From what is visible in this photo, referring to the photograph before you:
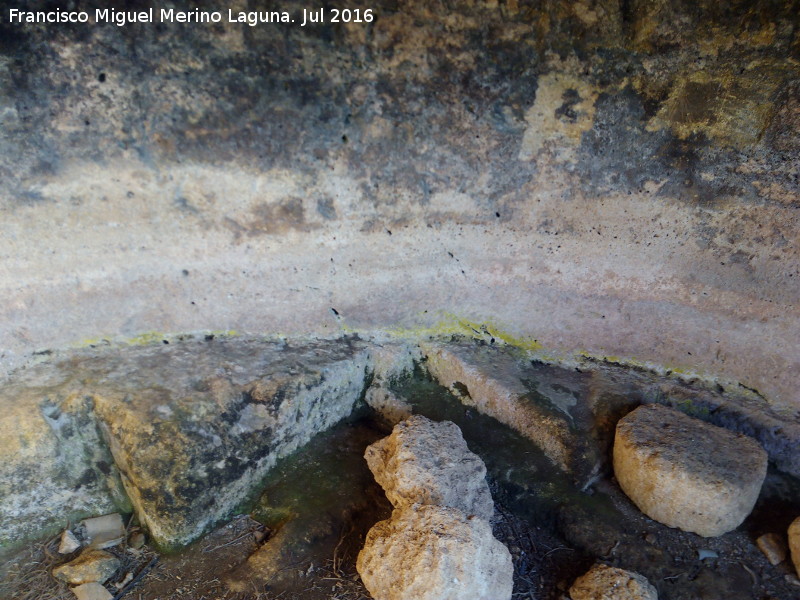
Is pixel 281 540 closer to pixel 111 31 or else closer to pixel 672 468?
pixel 672 468

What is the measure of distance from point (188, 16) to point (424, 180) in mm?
1095

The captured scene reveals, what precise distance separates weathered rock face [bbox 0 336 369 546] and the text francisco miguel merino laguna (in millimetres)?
1330

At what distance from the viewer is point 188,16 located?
1.99m

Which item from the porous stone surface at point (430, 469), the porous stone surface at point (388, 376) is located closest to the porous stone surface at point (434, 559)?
the porous stone surface at point (430, 469)

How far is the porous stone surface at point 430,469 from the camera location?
192 cm

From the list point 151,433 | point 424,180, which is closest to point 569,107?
point 424,180

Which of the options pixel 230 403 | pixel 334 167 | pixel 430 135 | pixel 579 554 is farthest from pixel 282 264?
pixel 579 554

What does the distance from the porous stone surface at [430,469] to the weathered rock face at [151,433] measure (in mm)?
475

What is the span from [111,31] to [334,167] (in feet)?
3.06

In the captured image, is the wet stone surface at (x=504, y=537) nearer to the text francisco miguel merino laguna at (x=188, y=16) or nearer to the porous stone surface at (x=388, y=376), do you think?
the porous stone surface at (x=388, y=376)

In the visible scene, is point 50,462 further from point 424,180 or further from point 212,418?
point 424,180

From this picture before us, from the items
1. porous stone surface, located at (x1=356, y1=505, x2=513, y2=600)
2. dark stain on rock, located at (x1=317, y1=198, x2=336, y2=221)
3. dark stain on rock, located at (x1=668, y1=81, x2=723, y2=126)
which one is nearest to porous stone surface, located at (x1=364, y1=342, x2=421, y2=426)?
dark stain on rock, located at (x1=317, y1=198, x2=336, y2=221)

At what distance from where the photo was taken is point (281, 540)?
2.06 metres

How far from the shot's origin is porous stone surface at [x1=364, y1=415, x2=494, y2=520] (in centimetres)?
192
